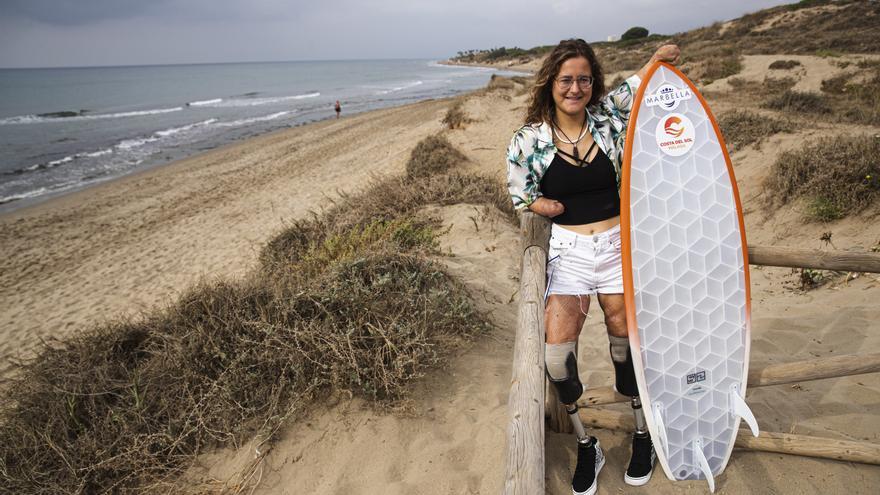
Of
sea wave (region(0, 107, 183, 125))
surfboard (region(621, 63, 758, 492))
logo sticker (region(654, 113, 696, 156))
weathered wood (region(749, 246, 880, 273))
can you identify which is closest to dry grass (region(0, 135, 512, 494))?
surfboard (region(621, 63, 758, 492))

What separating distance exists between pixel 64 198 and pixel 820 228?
667 inches

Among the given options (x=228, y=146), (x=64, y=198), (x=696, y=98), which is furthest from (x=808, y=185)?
(x=228, y=146)

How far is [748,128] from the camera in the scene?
8.02m

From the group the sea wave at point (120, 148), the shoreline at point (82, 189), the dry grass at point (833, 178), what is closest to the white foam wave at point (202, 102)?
the sea wave at point (120, 148)

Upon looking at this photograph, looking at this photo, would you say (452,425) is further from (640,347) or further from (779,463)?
(779,463)

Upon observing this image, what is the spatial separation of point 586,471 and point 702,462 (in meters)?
0.56

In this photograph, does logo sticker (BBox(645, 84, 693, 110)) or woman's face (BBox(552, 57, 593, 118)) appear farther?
logo sticker (BBox(645, 84, 693, 110))

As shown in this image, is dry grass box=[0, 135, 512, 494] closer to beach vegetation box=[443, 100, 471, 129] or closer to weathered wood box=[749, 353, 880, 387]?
weathered wood box=[749, 353, 880, 387]

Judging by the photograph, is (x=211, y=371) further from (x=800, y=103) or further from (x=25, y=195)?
(x=25, y=195)

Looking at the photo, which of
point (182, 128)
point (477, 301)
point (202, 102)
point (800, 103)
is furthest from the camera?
point (202, 102)

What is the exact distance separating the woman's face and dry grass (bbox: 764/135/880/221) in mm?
4559

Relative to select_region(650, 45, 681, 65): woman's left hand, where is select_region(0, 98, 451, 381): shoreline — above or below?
below

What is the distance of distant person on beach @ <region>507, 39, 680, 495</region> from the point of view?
7.44 feet

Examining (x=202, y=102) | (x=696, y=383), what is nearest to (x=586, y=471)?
(x=696, y=383)
